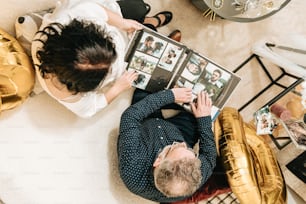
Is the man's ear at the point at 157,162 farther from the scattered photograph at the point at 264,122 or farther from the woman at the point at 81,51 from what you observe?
the scattered photograph at the point at 264,122

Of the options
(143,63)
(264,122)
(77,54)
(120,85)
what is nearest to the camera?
(77,54)

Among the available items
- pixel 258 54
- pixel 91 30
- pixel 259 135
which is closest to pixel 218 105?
pixel 259 135

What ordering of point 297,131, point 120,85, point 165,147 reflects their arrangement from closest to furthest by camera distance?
point 165,147 < point 120,85 < point 297,131

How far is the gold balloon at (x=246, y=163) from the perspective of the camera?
2.13 m

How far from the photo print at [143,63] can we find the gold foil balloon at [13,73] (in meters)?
0.55

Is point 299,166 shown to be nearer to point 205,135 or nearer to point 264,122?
point 264,122

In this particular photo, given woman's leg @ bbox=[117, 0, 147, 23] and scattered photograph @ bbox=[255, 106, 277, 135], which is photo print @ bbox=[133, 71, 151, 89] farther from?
scattered photograph @ bbox=[255, 106, 277, 135]

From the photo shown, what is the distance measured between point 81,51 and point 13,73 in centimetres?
38

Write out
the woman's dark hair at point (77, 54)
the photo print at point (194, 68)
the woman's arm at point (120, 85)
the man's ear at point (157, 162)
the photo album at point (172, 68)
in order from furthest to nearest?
1. the photo print at point (194, 68)
2. the photo album at point (172, 68)
3. the woman's arm at point (120, 85)
4. the man's ear at point (157, 162)
5. the woman's dark hair at point (77, 54)

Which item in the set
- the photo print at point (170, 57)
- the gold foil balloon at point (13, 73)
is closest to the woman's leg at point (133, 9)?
the photo print at point (170, 57)

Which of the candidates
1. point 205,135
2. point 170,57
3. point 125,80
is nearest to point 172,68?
point 170,57

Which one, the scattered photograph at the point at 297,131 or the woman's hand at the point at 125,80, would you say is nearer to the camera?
the woman's hand at the point at 125,80

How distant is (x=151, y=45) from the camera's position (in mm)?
2232

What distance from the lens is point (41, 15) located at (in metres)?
2.00
